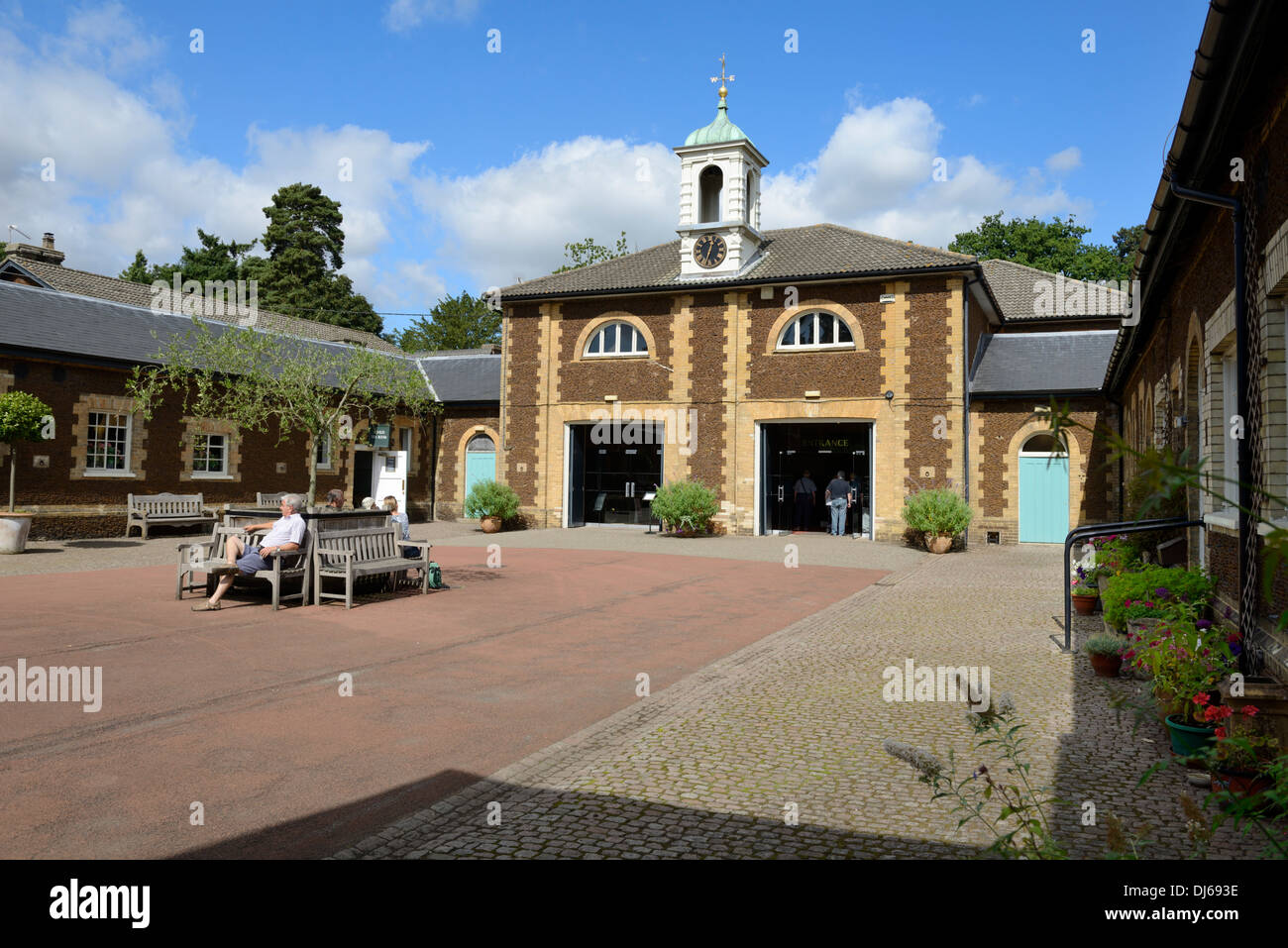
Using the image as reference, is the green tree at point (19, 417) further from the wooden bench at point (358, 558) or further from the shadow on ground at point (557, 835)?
the shadow on ground at point (557, 835)

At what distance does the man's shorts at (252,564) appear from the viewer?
10.6 m

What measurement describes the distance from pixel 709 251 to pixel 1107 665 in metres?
20.0

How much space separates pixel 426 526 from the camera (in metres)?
27.2

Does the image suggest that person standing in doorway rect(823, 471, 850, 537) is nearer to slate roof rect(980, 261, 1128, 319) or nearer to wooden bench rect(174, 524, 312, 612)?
slate roof rect(980, 261, 1128, 319)

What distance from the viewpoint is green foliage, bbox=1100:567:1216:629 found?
24.0ft

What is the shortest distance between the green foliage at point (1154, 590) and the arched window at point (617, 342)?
1883cm

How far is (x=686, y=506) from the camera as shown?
75.8ft

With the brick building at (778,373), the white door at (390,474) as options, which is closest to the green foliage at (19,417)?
the white door at (390,474)

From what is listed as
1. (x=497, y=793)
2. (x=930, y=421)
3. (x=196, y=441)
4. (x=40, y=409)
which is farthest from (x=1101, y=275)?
(x=497, y=793)

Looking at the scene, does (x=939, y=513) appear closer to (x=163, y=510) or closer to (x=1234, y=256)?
(x=1234, y=256)

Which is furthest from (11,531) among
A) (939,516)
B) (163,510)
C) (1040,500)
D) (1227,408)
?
(1040,500)

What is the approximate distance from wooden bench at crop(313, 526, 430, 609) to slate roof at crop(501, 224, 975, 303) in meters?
14.5

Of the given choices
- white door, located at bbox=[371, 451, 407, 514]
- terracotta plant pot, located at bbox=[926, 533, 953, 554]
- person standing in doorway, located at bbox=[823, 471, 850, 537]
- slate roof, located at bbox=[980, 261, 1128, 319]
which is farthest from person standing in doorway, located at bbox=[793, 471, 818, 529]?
white door, located at bbox=[371, 451, 407, 514]
